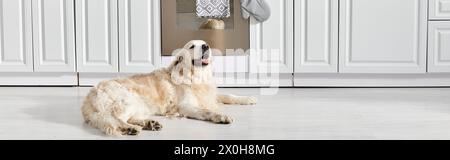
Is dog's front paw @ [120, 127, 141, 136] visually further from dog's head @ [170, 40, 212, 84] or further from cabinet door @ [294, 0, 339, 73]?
cabinet door @ [294, 0, 339, 73]

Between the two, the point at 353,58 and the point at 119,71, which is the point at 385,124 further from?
the point at 119,71

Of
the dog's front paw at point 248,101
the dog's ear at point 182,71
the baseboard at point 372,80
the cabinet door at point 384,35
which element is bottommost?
the dog's front paw at point 248,101

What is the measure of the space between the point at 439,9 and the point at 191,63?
181 centimetres

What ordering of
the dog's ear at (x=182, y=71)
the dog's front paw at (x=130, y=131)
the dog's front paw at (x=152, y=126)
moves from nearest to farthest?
the dog's front paw at (x=130, y=131) < the dog's front paw at (x=152, y=126) < the dog's ear at (x=182, y=71)

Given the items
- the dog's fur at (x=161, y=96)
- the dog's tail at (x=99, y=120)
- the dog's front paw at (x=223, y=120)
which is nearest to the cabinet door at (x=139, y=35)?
the dog's fur at (x=161, y=96)

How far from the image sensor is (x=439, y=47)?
375 cm

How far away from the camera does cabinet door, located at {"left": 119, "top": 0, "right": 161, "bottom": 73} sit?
12.6ft

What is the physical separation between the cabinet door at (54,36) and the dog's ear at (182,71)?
1.40m

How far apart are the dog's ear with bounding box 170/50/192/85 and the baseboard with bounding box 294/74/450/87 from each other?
1.33m

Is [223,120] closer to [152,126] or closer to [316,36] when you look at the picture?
[152,126]

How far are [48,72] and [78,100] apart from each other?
31.3 inches

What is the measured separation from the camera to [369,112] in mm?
2850

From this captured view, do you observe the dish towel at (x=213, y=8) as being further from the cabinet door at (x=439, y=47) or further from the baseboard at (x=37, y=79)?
the cabinet door at (x=439, y=47)

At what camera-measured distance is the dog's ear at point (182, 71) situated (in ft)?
8.91
